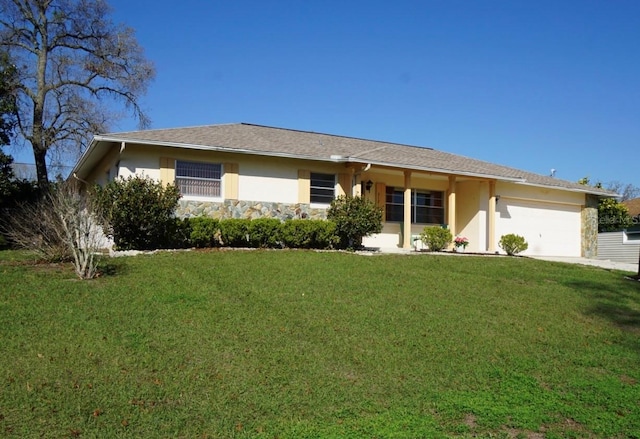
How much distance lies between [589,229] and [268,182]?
552 inches

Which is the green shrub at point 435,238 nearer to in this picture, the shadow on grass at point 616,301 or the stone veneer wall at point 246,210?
the stone veneer wall at point 246,210

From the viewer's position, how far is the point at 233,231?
49.2ft

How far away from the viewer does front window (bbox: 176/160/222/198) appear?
1580 centimetres

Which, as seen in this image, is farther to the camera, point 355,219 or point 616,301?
point 355,219

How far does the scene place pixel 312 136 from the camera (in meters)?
21.0

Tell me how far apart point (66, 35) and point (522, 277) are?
22146mm

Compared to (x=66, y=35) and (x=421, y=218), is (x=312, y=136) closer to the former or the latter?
(x=421, y=218)

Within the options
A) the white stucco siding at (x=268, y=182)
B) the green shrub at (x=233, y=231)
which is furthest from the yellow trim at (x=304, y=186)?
the green shrub at (x=233, y=231)

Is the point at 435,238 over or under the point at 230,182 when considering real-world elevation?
under

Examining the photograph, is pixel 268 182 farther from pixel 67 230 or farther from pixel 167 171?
pixel 67 230

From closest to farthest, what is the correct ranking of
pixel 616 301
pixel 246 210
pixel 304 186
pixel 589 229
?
pixel 616 301
pixel 246 210
pixel 304 186
pixel 589 229

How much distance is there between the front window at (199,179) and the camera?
15.8 m

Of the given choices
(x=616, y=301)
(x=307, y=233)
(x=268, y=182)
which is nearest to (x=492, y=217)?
(x=307, y=233)

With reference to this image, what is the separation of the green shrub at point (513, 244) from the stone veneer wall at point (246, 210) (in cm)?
675
